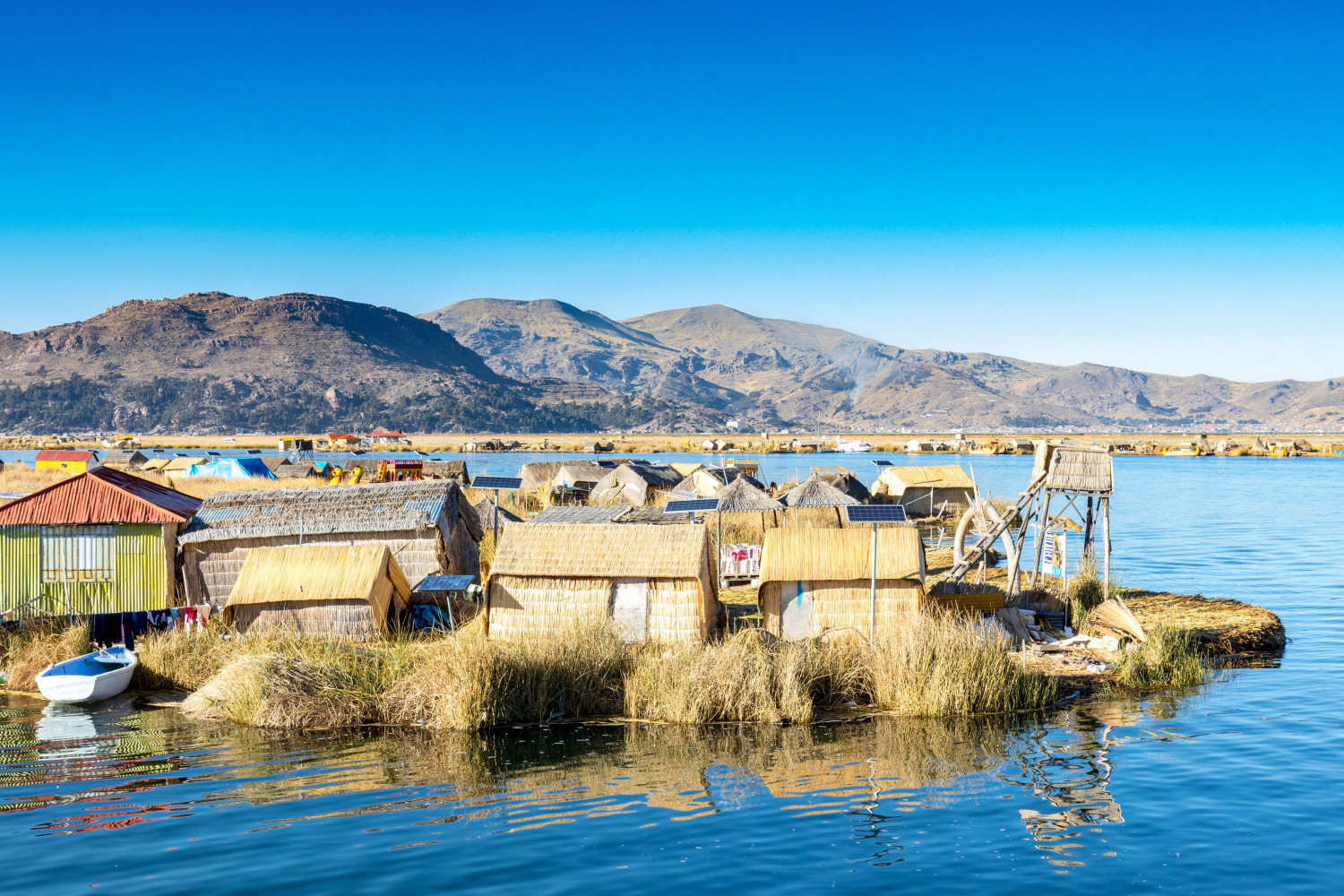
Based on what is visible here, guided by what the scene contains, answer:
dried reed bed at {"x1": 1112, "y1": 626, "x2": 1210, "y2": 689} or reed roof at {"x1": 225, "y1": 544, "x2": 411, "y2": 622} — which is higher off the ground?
reed roof at {"x1": 225, "y1": 544, "x2": 411, "y2": 622}

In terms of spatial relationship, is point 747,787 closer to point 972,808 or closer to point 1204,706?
point 972,808

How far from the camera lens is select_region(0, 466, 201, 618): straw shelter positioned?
2066 cm

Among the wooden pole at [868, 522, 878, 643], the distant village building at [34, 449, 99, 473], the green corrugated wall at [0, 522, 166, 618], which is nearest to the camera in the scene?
the wooden pole at [868, 522, 878, 643]

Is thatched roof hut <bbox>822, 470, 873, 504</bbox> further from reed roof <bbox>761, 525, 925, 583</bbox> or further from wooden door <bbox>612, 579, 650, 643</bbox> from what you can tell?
wooden door <bbox>612, 579, 650, 643</bbox>

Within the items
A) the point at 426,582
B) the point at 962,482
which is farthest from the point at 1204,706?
the point at 962,482

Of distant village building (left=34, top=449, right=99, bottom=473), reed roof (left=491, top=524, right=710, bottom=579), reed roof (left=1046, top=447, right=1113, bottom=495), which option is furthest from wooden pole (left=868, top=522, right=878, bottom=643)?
distant village building (left=34, top=449, right=99, bottom=473)

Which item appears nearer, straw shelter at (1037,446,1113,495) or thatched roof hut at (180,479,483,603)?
thatched roof hut at (180,479,483,603)

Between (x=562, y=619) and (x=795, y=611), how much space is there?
4.13 m

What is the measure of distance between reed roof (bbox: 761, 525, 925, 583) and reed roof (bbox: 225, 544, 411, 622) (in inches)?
276

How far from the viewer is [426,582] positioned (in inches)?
834

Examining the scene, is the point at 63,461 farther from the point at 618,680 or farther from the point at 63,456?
the point at 618,680

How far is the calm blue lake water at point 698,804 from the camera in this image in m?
9.85

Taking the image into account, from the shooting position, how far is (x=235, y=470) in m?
59.8

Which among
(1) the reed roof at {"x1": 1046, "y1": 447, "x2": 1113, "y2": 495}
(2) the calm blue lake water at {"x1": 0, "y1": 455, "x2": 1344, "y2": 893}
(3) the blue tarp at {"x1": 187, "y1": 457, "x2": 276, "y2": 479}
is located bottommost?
(2) the calm blue lake water at {"x1": 0, "y1": 455, "x2": 1344, "y2": 893}
